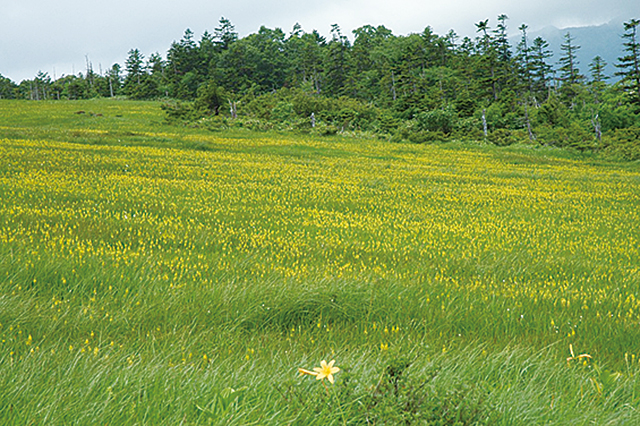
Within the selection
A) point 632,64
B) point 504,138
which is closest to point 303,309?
point 504,138

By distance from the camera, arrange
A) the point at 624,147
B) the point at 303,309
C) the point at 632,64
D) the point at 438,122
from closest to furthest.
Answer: the point at 303,309
the point at 624,147
the point at 632,64
the point at 438,122

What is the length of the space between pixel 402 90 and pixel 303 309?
76236 mm

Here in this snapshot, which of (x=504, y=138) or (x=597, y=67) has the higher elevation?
(x=597, y=67)

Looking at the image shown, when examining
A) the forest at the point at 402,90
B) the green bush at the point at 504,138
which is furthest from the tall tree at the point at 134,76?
the green bush at the point at 504,138

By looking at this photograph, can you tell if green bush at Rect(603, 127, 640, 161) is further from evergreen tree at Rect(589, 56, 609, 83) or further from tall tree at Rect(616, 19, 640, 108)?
evergreen tree at Rect(589, 56, 609, 83)

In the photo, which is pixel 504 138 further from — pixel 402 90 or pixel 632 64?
pixel 402 90

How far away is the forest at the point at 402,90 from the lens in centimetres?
4586

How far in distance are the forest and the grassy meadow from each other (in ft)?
104

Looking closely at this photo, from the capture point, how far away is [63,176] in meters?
13.1

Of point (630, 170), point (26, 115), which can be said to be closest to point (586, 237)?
point (630, 170)

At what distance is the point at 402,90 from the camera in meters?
76.5

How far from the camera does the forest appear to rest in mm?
45859

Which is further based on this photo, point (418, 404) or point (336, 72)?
point (336, 72)

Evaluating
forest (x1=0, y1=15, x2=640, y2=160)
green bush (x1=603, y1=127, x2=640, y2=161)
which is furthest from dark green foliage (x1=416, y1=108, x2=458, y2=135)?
green bush (x1=603, y1=127, x2=640, y2=161)
